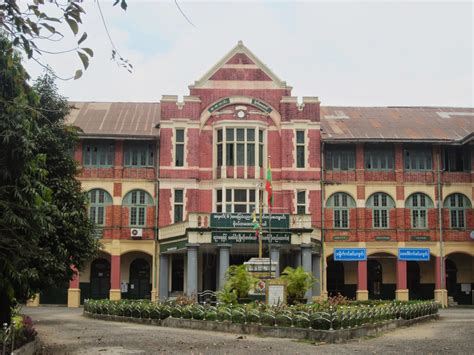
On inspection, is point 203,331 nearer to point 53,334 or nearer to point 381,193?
point 53,334

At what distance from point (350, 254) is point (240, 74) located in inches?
502

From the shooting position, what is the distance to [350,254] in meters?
43.0

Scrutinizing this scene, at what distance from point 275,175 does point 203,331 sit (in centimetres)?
2064

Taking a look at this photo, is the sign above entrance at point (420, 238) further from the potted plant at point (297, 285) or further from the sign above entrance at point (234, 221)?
the potted plant at point (297, 285)

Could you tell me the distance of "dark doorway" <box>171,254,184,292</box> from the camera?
1704 inches

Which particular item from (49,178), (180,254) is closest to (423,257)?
(180,254)

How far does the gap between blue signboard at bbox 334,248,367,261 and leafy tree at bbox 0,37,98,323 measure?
20.0 meters

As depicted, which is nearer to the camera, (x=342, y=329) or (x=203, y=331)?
(x=342, y=329)

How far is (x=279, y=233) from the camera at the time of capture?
1431 inches

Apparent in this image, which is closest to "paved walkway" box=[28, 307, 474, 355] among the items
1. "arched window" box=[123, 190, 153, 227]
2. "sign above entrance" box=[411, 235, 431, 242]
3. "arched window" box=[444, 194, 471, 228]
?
"arched window" box=[123, 190, 153, 227]

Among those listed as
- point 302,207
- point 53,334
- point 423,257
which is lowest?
point 53,334

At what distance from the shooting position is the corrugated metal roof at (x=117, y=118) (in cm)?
4334

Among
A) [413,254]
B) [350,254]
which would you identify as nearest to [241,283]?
[350,254]

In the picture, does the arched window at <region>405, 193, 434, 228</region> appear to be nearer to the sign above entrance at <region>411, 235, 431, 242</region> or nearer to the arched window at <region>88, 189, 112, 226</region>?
the sign above entrance at <region>411, 235, 431, 242</region>
